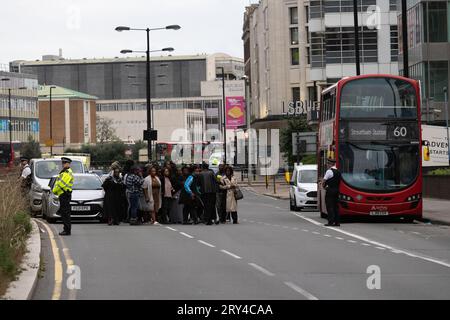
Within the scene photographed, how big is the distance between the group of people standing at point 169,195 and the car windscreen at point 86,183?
90cm

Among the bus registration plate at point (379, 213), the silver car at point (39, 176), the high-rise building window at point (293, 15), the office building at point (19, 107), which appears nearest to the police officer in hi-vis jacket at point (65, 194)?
the silver car at point (39, 176)

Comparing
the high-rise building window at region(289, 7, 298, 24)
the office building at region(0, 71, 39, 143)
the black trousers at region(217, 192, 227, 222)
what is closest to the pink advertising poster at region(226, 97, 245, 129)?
the high-rise building window at region(289, 7, 298, 24)

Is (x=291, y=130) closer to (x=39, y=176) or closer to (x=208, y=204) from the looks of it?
(x=39, y=176)

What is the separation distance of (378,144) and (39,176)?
38.4 ft

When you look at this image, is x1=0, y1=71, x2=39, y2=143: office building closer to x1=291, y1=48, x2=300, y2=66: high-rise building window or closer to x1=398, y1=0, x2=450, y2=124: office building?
x1=291, y1=48, x2=300, y2=66: high-rise building window

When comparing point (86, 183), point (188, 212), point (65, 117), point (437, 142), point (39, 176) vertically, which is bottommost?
point (188, 212)

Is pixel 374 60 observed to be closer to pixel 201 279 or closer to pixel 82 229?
pixel 82 229


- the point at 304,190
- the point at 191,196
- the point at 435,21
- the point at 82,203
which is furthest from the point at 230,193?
the point at 435,21

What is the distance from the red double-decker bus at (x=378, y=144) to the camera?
31969mm

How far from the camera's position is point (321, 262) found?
1888cm

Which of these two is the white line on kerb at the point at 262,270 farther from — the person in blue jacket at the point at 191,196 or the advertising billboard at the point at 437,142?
the advertising billboard at the point at 437,142

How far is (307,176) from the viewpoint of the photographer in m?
43.6

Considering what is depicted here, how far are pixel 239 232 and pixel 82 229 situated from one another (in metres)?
4.33
